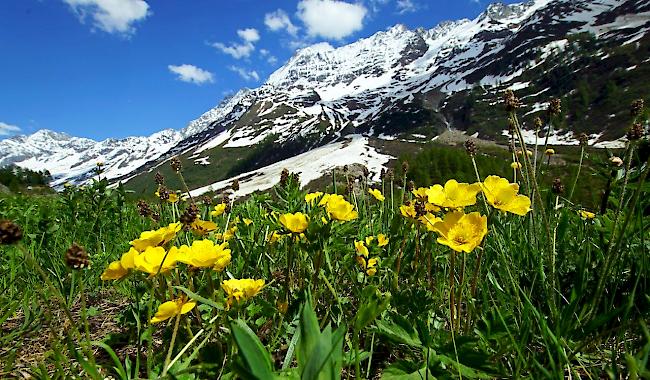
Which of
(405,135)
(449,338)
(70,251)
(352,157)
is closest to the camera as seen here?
(70,251)

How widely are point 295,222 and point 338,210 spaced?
0.83ft

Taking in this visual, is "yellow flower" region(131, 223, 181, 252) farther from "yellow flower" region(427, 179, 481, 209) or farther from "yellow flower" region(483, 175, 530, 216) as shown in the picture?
"yellow flower" region(483, 175, 530, 216)

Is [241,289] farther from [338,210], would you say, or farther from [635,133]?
[635,133]

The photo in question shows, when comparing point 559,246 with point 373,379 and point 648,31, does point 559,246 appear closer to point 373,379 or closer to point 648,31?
point 373,379

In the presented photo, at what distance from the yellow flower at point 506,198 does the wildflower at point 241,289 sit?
34.3 inches

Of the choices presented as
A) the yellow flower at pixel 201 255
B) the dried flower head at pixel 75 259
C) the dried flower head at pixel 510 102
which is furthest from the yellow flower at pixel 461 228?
the dried flower head at pixel 75 259

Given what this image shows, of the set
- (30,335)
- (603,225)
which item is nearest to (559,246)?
(603,225)

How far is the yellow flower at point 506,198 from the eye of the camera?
1623 millimetres

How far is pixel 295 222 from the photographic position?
1.68 metres

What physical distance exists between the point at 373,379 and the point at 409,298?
0.31 m

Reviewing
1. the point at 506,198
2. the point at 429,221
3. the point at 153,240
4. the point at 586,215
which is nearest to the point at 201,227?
the point at 153,240

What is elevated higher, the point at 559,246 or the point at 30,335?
the point at 30,335

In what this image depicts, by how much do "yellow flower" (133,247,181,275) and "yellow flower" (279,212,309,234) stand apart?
1.47 feet

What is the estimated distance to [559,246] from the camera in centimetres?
246
